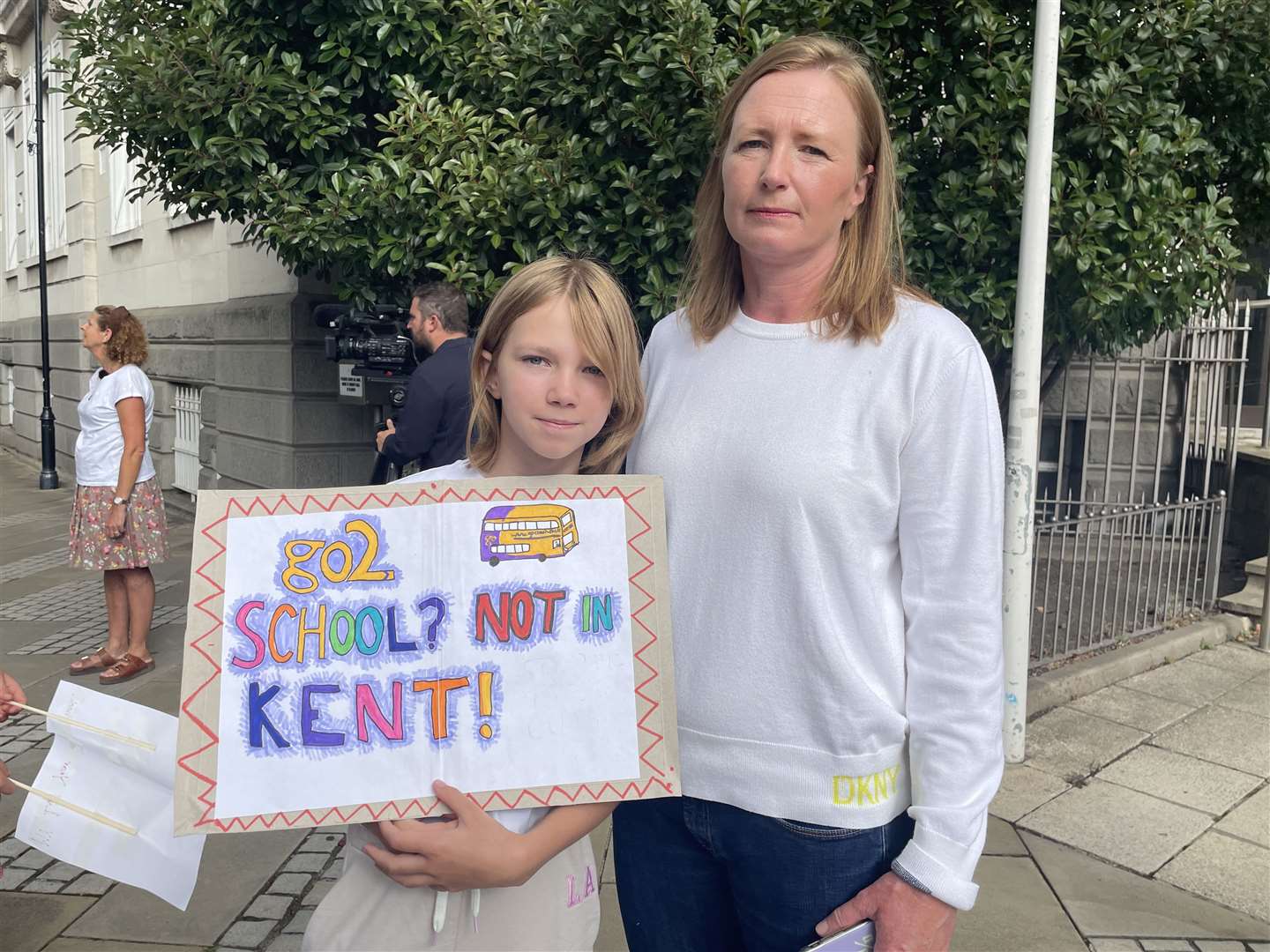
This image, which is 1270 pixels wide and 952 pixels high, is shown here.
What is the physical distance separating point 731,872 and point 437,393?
3824 mm

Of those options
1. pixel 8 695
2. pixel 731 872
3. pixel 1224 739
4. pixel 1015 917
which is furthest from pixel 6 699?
pixel 1224 739

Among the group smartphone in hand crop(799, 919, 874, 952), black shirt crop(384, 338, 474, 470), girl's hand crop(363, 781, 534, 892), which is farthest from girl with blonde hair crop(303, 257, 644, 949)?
black shirt crop(384, 338, 474, 470)

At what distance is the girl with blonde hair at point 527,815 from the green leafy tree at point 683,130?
2.85 m

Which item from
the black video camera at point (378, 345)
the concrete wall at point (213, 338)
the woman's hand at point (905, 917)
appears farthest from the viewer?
the concrete wall at point (213, 338)

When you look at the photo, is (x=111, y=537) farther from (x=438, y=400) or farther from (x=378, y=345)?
(x=438, y=400)

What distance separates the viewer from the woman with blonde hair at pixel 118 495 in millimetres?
5793

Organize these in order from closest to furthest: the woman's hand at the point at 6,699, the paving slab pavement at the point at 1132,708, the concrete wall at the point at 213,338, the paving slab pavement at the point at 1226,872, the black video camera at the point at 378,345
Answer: the woman's hand at the point at 6,699 < the paving slab pavement at the point at 1226,872 < the paving slab pavement at the point at 1132,708 < the black video camera at the point at 378,345 < the concrete wall at the point at 213,338

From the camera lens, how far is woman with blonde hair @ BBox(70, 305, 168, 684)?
5.79 metres

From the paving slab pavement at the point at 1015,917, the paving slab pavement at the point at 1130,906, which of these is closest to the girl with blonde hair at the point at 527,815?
the paving slab pavement at the point at 1015,917

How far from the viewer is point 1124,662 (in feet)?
18.8

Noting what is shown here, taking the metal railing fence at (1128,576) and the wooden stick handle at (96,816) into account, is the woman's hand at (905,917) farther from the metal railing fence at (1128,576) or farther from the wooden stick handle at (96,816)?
the metal railing fence at (1128,576)

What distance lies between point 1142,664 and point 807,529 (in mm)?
5215

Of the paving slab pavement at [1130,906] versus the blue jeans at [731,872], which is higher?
the blue jeans at [731,872]

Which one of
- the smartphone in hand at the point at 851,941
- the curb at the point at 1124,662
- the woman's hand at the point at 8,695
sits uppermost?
the woman's hand at the point at 8,695
